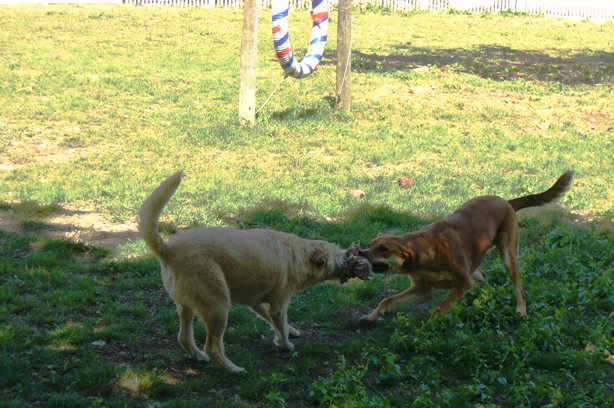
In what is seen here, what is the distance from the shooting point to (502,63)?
2120 cm

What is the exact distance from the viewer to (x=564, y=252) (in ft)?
27.9

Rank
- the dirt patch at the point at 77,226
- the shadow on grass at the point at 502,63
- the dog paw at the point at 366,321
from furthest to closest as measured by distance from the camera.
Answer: the shadow on grass at the point at 502,63 < the dirt patch at the point at 77,226 < the dog paw at the point at 366,321

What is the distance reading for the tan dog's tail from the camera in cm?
525

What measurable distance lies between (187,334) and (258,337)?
848mm

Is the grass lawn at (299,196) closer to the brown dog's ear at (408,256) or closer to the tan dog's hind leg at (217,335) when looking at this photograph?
the tan dog's hind leg at (217,335)

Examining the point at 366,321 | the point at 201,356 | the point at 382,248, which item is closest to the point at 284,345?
the point at 201,356

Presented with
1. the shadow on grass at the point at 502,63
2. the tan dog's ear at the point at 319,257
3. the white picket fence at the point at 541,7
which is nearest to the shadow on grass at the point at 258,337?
the tan dog's ear at the point at 319,257

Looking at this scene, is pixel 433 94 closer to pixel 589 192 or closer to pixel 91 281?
pixel 589 192

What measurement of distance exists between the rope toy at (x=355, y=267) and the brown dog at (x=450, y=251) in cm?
11

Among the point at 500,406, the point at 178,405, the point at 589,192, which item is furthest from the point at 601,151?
the point at 178,405

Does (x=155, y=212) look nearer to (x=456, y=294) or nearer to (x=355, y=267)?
(x=355, y=267)

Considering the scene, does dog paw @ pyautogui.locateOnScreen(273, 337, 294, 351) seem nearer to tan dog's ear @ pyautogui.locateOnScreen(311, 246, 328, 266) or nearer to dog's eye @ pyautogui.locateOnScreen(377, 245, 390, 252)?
tan dog's ear @ pyautogui.locateOnScreen(311, 246, 328, 266)

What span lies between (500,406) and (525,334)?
115 centimetres

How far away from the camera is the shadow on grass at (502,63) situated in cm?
1969
